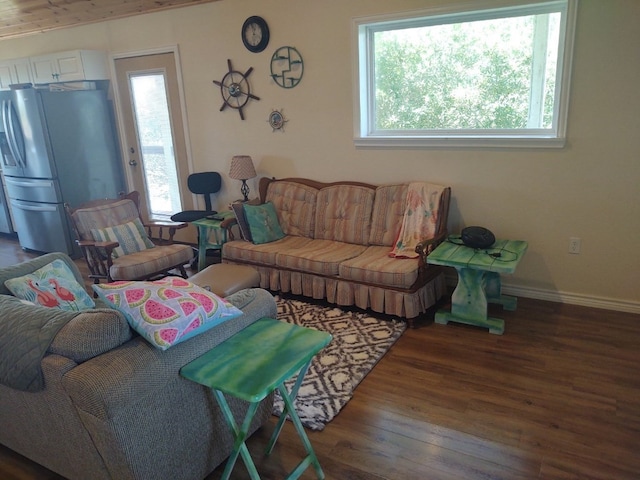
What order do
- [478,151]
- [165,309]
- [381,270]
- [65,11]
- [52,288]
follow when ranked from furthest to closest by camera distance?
1. [65,11]
2. [478,151]
3. [381,270]
4. [52,288]
5. [165,309]

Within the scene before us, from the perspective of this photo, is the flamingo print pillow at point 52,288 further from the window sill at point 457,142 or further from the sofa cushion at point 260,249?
the window sill at point 457,142

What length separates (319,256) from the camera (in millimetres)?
3658

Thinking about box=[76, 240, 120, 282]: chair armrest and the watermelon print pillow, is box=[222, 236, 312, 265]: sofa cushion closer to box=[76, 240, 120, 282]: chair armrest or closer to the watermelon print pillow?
box=[76, 240, 120, 282]: chair armrest

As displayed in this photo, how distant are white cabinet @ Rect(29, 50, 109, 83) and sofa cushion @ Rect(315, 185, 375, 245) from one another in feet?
10.2

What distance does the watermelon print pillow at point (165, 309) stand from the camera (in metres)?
1.66

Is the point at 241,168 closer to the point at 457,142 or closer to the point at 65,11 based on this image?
the point at 457,142

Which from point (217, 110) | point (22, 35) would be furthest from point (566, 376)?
point (22, 35)

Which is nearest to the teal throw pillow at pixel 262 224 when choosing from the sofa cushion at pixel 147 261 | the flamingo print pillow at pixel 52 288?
the sofa cushion at pixel 147 261

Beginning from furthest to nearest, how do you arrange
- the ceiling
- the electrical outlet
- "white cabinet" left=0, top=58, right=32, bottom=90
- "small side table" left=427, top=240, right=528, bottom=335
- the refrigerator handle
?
"white cabinet" left=0, top=58, right=32, bottom=90
the refrigerator handle
the ceiling
the electrical outlet
"small side table" left=427, top=240, right=528, bottom=335

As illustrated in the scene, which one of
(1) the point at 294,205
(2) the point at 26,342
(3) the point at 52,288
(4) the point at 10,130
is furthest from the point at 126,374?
(4) the point at 10,130

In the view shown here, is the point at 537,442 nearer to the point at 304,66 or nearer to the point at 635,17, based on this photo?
the point at 635,17

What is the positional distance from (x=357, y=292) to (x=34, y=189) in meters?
A: 3.99

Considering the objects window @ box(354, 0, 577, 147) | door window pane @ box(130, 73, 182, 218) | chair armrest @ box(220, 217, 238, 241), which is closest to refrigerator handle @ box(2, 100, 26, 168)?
door window pane @ box(130, 73, 182, 218)

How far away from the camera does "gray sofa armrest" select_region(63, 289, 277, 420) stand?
58.6 inches
